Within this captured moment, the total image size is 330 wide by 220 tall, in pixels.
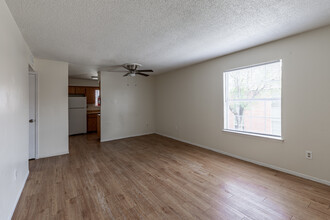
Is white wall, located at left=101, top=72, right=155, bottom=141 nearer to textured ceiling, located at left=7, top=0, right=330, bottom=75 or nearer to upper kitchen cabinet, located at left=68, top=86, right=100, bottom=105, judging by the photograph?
textured ceiling, located at left=7, top=0, right=330, bottom=75

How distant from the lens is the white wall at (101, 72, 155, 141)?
505 cm

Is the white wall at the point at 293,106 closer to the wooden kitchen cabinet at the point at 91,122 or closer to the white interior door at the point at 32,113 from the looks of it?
the white interior door at the point at 32,113

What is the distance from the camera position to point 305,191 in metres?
2.08

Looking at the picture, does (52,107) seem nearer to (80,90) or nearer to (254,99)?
(80,90)

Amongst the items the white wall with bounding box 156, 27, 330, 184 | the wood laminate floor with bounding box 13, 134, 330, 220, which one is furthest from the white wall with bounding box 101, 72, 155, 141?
the white wall with bounding box 156, 27, 330, 184

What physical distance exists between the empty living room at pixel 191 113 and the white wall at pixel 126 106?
950mm

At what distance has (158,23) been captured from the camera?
2.05m

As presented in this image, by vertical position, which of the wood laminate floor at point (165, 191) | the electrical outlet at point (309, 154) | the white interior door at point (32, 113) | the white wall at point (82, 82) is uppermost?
the white wall at point (82, 82)

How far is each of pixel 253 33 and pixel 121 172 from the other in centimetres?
337

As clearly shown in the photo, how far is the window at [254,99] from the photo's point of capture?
2842mm

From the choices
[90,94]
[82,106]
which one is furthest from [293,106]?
[90,94]

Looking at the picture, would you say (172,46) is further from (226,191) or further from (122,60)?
(226,191)

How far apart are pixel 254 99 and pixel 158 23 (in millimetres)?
2521

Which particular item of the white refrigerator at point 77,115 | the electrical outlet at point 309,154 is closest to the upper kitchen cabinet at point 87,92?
the white refrigerator at point 77,115
